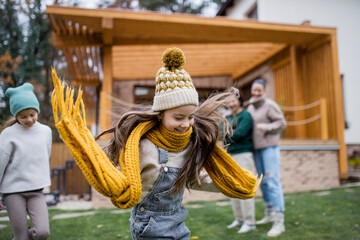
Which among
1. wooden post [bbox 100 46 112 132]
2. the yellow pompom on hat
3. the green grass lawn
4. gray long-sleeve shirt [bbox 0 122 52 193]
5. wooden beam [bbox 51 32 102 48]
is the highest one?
wooden beam [bbox 51 32 102 48]

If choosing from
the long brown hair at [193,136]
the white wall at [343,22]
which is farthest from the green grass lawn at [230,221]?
the white wall at [343,22]

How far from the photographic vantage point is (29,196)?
2846 millimetres

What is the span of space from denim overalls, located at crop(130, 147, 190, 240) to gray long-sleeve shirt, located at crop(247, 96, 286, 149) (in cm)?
239

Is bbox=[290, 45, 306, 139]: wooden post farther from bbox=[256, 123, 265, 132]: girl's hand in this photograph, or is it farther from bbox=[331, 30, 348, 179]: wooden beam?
bbox=[256, 123, 265, 132]: girl's hand

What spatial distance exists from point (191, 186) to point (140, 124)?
22.6 inches

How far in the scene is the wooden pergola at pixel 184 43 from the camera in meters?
7.46

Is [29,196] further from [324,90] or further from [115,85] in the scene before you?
[115,85]

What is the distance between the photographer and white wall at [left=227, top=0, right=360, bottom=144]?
1121 centimetres

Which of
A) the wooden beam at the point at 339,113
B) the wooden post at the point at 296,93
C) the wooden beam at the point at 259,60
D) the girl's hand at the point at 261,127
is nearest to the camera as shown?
the girl's hand at the point at 261,127

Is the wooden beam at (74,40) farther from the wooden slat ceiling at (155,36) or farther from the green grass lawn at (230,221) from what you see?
the green grass lawn at (230,221)

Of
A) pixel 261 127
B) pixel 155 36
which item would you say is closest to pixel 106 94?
pixel 155 36

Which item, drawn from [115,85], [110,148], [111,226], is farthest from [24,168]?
[115,85]

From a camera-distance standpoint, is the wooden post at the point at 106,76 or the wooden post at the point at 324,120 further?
the wooden post at the point at 324,120

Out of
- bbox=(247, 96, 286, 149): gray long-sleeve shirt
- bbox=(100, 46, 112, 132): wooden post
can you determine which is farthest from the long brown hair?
bbox=(100, 46, 112, 132): wooden post
